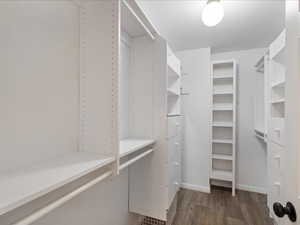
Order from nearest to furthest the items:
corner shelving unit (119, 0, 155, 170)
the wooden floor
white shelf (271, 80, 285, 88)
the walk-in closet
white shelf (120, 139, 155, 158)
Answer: the walk-in closet → white shelf (120, 139, 155, 158) → white shelf (271, 80, 285, 88) → corner shelving unit (119, 0, 155, 170) → the wooden floor

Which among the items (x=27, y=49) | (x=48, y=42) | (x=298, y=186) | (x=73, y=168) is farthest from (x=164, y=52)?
(x=298, y=186)

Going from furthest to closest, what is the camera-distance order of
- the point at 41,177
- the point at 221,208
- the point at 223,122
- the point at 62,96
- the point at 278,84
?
the point at 223,122, the point at 221,208, the point at 278,84, the point at 62,96, the point at 41,177

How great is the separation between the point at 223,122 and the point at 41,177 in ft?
9.08

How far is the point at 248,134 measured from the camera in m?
2.78

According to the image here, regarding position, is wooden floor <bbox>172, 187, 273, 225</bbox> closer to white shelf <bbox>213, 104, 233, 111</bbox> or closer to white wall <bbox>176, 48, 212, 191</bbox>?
white wall <bbox>176, 48, 212, 191</bbox>

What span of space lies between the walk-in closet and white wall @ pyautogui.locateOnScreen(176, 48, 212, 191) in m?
0.02

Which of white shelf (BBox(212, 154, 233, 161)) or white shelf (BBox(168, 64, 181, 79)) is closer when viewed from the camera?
white shelf (BBox(168, 64, 181, 79))

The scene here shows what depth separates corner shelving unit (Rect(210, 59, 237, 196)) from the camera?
2.72m

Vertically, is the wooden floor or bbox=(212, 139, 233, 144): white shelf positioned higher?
bbox=(212, 139, 233, 144): white shelf

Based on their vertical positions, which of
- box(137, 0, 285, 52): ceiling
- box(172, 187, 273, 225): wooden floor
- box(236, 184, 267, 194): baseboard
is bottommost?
box(172, 187, 273, 225): wooden floor

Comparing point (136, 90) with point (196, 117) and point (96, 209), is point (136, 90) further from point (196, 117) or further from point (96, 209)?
point (196, 117)

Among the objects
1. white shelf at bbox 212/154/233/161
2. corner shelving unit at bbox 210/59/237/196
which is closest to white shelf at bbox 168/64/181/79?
corner shelving unit at bbox 210/59/237/196

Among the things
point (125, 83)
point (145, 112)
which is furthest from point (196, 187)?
point (125, 83)

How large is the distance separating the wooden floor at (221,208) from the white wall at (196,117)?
25cm
